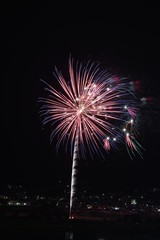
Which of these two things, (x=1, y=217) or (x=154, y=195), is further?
(x=154, y=195)

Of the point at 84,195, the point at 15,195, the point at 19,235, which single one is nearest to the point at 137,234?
the point at 19,235

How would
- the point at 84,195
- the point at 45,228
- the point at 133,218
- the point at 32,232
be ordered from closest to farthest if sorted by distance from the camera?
the point at 32,232 → the point at 45,228 → the point at 133,218 → the point at 84,195

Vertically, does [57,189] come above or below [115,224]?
above

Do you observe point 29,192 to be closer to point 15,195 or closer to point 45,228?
point 15,195

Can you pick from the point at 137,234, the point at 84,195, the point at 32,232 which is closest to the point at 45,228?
the point at 32,232

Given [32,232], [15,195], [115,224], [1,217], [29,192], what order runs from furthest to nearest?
1. [29,192]
2. [15,195]
3. [115,224]
4. [1,217]
5. [32,232]

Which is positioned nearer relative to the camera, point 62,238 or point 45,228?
point 62,238

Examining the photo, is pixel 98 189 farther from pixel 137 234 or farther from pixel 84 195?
pixel 137 234

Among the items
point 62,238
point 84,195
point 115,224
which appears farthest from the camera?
point 84,195

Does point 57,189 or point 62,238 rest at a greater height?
point 57,189

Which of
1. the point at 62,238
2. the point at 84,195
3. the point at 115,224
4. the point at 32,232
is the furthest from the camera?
the point at 84,195
